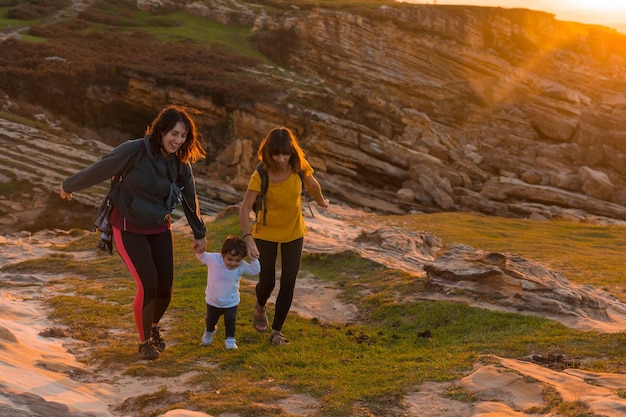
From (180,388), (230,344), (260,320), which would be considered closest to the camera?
(180,388)

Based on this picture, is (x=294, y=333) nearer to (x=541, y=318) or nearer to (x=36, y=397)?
(x=541, y=318)

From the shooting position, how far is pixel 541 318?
8.88m

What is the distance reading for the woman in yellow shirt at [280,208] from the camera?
7.27 meters

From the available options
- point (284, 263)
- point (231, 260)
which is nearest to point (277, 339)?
point (284, 263)

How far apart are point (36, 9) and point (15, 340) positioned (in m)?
58.9

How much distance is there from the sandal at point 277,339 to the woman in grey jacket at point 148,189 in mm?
1598

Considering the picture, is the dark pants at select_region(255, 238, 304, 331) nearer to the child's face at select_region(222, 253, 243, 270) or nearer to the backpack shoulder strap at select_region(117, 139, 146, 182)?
the child's face at select_region(222, 253, 243, 270)

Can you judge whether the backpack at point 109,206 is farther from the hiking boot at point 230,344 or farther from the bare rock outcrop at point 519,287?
the bare rock outcrop at point 519,287

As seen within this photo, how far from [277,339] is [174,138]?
290 cm

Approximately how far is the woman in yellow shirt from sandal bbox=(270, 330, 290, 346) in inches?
10.7

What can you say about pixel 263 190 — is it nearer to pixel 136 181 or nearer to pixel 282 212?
pixel 282 212

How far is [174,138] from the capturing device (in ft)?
22.1

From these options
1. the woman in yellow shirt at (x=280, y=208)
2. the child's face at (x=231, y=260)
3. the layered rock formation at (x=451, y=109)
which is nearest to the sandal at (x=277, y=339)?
the woman in yellow shirt at (x=280, y=208)

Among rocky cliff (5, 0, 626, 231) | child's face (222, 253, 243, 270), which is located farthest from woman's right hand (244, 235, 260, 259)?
rocky cliff (5, 0, 626, 231)
